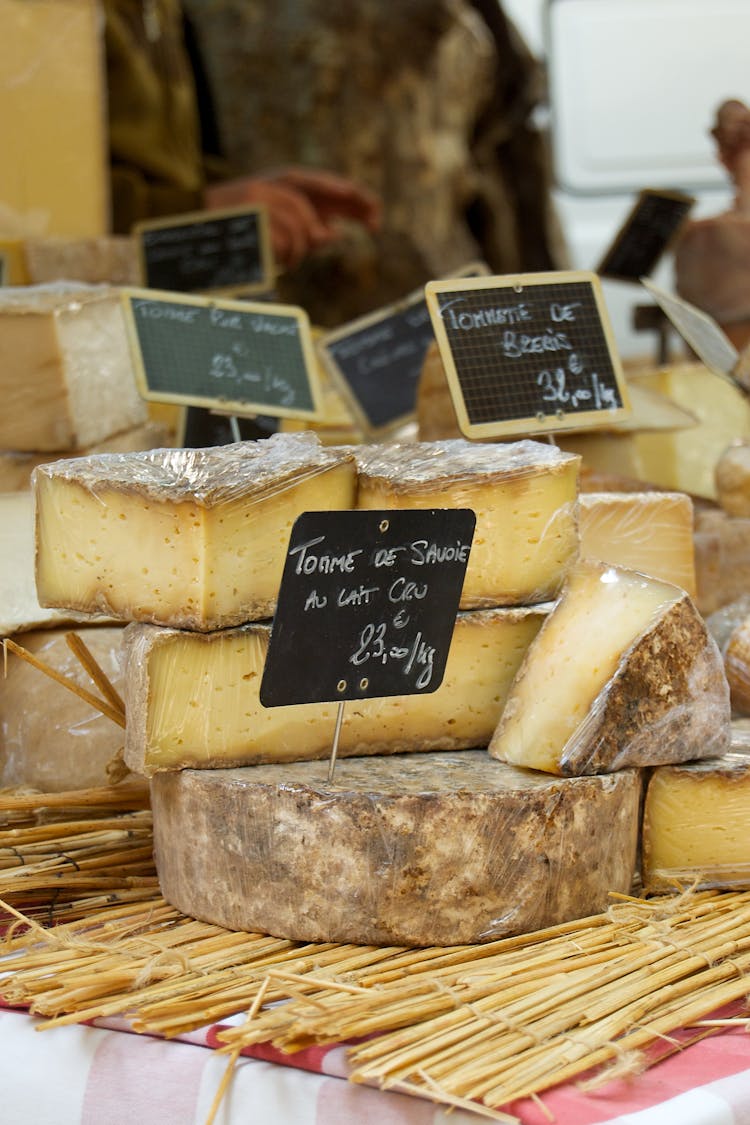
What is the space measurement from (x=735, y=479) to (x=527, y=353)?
425mm

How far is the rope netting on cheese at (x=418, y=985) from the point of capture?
114 centimetres

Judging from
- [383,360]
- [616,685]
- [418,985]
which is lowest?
[418,985]

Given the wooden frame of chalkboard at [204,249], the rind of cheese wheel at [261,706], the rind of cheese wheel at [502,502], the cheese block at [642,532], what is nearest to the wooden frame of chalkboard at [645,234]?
the wooden frame of chalkboard at [204,249]

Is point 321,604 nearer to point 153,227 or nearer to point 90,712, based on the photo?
point 90,712

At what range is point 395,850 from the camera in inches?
53.4

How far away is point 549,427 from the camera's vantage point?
190 centimetres

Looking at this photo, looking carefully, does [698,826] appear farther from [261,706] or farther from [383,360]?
[383,360]

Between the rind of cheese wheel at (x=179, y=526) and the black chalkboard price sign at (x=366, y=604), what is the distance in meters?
0.13

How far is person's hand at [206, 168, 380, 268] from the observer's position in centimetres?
368

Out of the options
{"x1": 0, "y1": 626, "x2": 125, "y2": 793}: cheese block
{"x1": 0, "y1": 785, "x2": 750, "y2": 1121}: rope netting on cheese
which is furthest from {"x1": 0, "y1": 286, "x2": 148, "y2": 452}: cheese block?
{"x1": 0, "y1": 785, "x2": 750, "y2": 1121}: rope netting on cheese

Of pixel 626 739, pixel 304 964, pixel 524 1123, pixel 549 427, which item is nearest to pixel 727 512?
pixel 549 427

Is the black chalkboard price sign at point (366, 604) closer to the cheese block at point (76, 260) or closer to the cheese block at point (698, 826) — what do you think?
the cheese block at point (698, 826)

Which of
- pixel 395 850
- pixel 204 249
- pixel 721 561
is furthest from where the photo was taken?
pixel 204 249

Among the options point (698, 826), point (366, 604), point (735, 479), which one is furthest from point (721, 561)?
point (366, 604)
